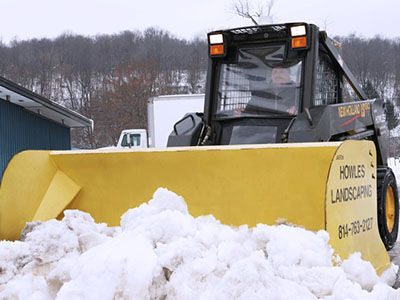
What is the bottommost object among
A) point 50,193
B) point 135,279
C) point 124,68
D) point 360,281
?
point 360,281

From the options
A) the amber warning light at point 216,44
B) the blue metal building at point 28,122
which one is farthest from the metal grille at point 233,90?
the blue metal building at point 28,122

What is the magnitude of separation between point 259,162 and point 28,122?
1343 cm

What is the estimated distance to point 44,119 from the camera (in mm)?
16672

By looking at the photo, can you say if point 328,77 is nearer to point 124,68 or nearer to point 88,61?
point 124,68

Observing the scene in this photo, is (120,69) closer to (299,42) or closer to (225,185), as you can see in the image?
(299,42)

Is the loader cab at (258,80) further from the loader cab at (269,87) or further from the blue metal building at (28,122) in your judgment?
the blue metal building at (28,122)

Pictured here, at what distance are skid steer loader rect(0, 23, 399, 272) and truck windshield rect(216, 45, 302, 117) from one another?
10 millimetres

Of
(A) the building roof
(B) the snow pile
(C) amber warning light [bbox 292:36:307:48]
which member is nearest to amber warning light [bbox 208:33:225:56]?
(C) amber warning light [bbox 292:36:307:48]

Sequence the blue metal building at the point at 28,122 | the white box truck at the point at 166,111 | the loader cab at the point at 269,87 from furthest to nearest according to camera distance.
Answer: the white box truck at the point at 166,111 < the blue metal building at the point at 28,122 < the loader cab at the point at 269,87

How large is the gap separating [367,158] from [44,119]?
14153 mm

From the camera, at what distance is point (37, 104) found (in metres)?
15.1

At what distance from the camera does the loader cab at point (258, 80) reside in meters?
5.10

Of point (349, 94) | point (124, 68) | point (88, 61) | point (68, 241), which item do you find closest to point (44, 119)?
point (349, 94)

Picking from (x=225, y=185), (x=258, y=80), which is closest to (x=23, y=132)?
(x=258, y=80)
